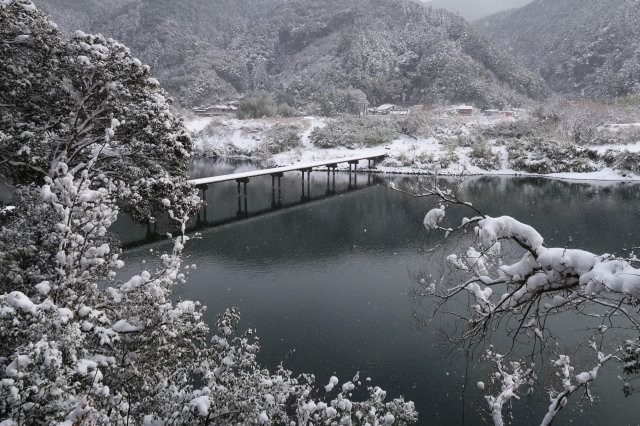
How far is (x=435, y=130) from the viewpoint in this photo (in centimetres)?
5062

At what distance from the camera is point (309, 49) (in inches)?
3844

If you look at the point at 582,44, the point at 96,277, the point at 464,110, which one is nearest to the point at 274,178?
the point at 96,277

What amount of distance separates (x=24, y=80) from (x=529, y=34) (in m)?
112

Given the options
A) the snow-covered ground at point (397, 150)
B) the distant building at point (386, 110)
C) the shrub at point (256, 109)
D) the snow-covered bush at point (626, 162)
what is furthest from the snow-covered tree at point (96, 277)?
the distant building at point (386, 110)

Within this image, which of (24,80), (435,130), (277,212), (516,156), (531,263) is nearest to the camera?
(531,263)

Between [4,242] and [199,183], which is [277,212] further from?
[4,242]

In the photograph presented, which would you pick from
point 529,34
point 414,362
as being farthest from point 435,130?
point 529,34

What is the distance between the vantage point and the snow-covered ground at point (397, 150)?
38844mm

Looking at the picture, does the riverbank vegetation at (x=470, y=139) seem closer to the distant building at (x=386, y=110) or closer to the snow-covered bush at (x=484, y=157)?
the snow-covered bush at (x=484, y=157)

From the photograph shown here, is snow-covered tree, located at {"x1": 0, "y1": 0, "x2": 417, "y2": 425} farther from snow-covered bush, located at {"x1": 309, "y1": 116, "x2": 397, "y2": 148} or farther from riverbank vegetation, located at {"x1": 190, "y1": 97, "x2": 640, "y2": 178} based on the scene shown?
snow-covered bush, located at {"x1": 309, "y1": 116, "x2": 397, "y2": 148}

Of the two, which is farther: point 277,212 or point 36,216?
point 277,212

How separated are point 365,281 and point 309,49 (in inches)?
3597

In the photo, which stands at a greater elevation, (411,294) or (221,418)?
(221,418)

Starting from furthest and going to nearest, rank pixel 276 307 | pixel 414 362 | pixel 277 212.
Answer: pixel 277 212, pixel 276 307, pixel 414 362
